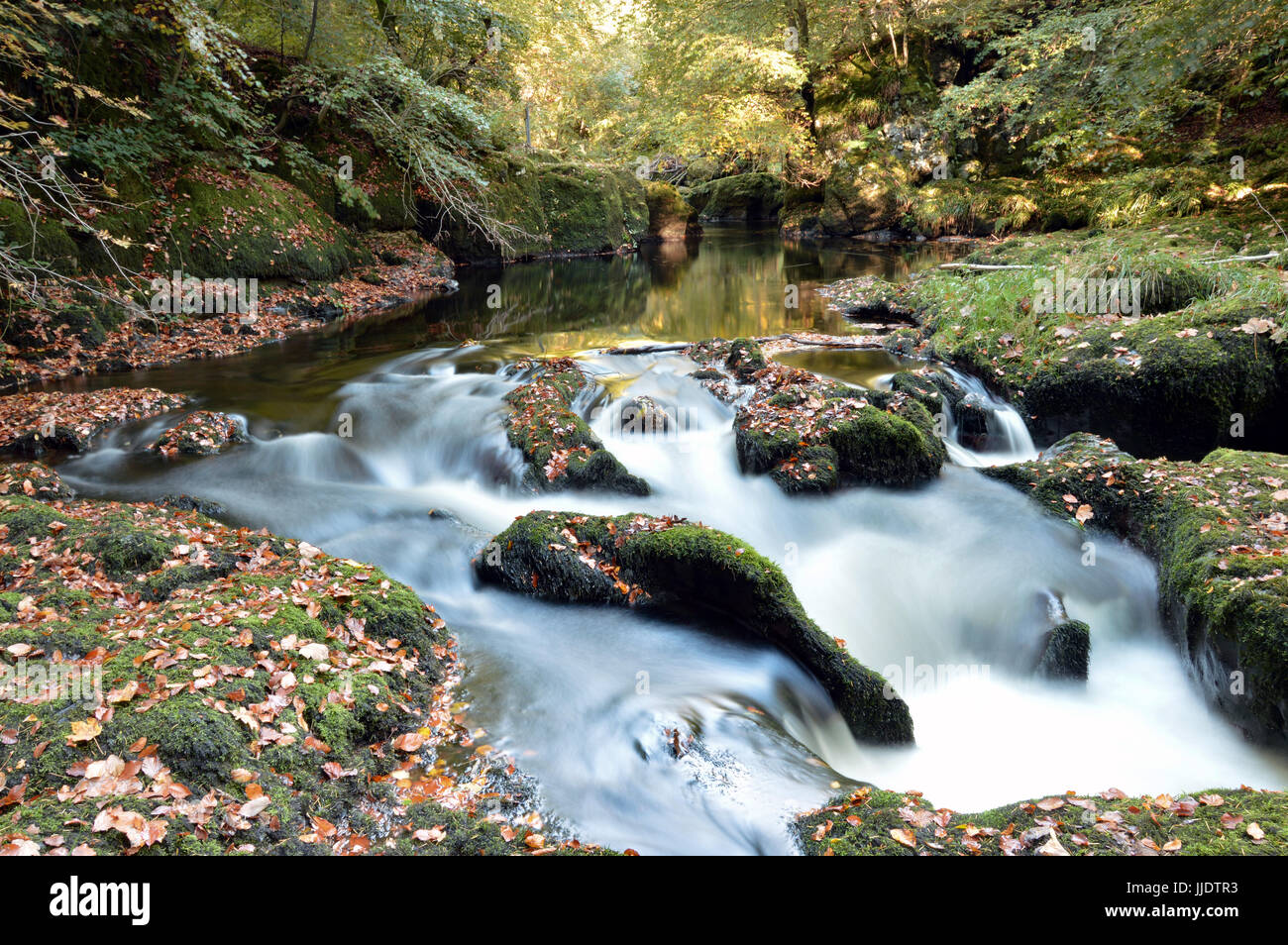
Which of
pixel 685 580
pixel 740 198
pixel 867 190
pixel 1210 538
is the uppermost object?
pixel 740 198

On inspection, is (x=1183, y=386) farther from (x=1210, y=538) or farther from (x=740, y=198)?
(x=740, y=198)

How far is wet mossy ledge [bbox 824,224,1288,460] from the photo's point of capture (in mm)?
7512

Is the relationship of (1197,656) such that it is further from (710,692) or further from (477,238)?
(477,238)

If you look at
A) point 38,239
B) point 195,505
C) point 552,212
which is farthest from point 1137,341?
point 552,212

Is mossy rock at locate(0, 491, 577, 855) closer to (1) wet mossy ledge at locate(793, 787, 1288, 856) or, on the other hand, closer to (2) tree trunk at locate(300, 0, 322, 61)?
(1) wet mossy ledge at locate(793, 787, 1288, 856)

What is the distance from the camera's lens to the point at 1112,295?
9.70 m

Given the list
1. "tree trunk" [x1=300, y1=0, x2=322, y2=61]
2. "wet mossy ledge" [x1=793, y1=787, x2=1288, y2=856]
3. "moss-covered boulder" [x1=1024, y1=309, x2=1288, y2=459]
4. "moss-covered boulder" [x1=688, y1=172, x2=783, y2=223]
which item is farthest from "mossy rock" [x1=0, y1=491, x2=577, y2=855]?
"moss-covered boulder" [x1=688, y1=172, x2=783, y2=223]

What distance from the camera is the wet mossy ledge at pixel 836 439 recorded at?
283 inches

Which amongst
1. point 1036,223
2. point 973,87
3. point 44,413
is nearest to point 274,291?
point 44,413

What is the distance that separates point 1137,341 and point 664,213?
26181 millimetres

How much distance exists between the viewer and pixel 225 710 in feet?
10.4

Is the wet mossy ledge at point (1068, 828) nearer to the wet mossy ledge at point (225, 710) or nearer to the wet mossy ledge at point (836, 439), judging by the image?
the wet mossy ledge at point (225, 710)

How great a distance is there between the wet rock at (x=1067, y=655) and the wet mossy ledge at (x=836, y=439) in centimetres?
237

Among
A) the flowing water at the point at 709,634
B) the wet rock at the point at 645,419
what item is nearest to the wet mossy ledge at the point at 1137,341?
the flowing water at the point at 709,634
